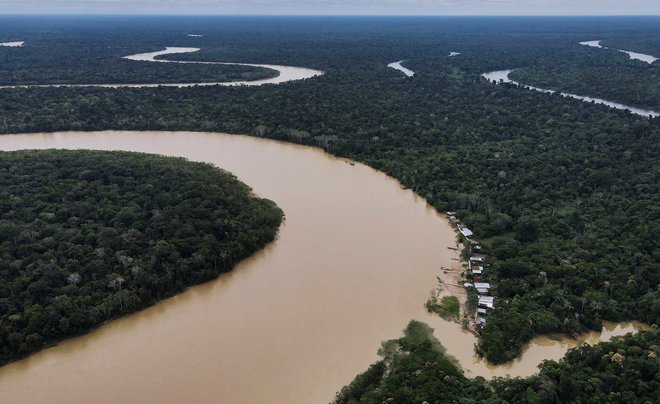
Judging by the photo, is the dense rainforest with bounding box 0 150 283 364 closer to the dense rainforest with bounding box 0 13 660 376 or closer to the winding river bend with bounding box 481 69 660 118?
the dense rainforest with bounding box 0 13 660 376

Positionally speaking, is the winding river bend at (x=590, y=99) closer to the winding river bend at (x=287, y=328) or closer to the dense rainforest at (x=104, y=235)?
the winding river bend at (x=287, y=328)

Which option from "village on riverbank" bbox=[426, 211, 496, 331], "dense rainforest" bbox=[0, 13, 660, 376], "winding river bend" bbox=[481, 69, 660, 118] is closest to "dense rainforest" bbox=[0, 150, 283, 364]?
"village on riverbank" bbox=[426, 211, 496, 331]

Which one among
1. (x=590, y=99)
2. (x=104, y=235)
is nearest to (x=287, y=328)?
(x=104, y=235)

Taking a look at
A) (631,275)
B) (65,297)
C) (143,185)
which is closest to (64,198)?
(143,185)

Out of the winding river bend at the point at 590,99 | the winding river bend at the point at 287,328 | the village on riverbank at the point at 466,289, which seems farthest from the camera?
the winding river bend at the point at 590,99

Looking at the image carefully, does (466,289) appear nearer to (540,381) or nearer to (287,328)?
(540,381)

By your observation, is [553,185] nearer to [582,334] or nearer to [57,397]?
[582,334]

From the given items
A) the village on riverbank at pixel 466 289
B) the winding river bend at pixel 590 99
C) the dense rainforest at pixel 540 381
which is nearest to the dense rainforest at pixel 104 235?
the village on riverbank at pixel 466 289
